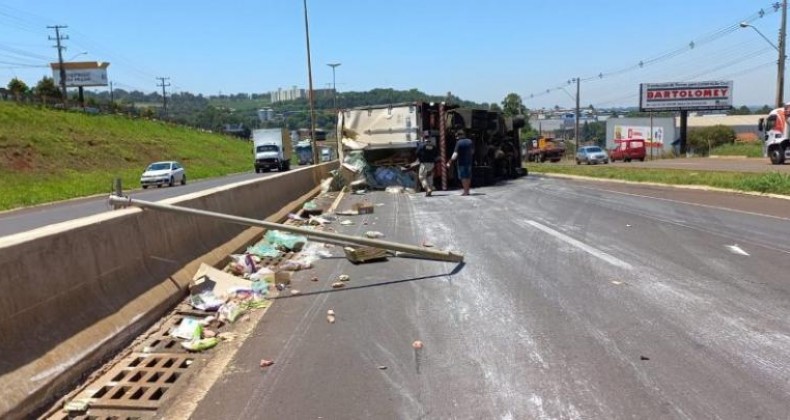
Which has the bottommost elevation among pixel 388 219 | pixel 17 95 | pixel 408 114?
pixel 388 219

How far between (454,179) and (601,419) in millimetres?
20431

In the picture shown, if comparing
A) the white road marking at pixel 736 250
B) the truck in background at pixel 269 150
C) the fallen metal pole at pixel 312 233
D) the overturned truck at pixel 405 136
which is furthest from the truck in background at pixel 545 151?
the fallen metal pole at pixel 312 233

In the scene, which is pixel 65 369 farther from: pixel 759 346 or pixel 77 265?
pixel 759 346

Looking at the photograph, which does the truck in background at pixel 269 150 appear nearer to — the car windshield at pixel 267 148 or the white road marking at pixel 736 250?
the car windshield at pixel 267 148

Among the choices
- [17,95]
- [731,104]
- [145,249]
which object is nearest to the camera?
[145,249]

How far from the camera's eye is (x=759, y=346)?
5.19m

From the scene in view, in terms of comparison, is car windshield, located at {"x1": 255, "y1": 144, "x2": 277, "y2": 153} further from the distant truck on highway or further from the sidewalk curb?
the distant truck on highway

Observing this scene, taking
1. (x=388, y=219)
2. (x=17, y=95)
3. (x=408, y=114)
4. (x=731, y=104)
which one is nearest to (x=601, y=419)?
(x=388, y=219)

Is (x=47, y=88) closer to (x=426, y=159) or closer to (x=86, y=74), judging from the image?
(x=86, y=74)

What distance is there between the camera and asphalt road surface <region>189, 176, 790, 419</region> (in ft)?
14.1

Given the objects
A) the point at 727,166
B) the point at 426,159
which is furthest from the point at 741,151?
the point at 426,159

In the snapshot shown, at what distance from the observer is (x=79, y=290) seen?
5160 millimetres

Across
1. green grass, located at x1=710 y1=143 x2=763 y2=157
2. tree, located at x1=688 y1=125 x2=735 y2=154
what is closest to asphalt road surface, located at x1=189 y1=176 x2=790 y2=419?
green grass, located at x1=710 y1=143 x2=763 y2=157

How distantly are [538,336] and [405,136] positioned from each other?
57.0 feet
